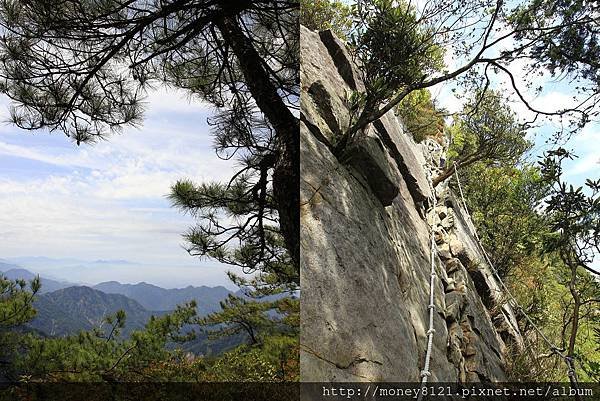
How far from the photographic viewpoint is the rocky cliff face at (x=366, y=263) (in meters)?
1.09

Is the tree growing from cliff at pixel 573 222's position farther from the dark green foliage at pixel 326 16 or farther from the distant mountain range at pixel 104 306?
the distant mountain range at pixel 104 306

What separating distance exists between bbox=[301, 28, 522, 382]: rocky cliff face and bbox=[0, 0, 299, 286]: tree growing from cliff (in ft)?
0.79

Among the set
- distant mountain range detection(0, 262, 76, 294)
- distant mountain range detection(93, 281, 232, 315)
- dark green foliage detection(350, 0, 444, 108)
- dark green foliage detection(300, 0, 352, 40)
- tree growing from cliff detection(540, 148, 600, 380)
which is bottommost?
distant mountain range detection(93, 281, 232, 315)

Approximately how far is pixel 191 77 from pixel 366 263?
1576mm

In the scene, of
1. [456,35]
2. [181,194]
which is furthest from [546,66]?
[181,194]

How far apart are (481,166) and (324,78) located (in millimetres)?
2848

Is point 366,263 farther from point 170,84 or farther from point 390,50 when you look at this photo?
point 170,84

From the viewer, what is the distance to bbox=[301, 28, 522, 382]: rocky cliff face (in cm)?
109

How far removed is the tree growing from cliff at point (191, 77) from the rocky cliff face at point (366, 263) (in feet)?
0.79

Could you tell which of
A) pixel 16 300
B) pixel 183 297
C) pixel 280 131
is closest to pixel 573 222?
pixel 280 131

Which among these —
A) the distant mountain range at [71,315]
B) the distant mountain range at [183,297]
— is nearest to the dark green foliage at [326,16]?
the distant mountain range at [183,297]

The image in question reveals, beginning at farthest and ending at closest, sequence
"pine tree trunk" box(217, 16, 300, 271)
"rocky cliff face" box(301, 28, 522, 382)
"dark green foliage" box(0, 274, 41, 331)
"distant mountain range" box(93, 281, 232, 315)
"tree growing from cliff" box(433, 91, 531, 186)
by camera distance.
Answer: "tree growing from cliff" box(433, 91, 531, 186) < "distant mountain range" box(93, 281, 232, 315) < "dark green foliage" box(0, 274, 41, 331) < "pine tree trunk" box(217, 16, 300, 271) < "rocky cliff face" box(301, 28, 522, 382)

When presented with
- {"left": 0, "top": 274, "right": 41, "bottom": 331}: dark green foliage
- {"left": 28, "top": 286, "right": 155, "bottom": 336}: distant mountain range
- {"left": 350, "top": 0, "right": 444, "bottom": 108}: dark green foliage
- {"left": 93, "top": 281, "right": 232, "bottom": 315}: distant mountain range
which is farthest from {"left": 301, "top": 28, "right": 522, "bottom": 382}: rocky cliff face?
{"left": 0, "top": 274, "right": 41, "bottom": 331}: dark green foliage

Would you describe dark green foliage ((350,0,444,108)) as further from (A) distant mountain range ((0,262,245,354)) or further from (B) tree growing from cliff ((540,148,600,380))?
(A) distant mountain range ((0,262,245,354))
